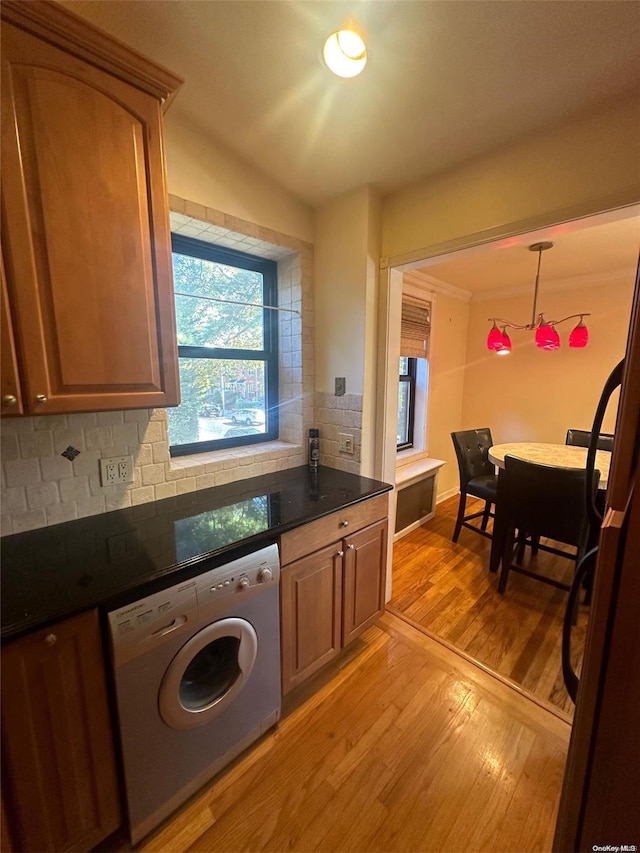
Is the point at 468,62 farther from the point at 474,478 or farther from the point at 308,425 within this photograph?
the point at 474,478

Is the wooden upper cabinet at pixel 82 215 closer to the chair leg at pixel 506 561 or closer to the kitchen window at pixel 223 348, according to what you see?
the kitchen window at pixel 223 348

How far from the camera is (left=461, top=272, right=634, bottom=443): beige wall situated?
3.23 meters

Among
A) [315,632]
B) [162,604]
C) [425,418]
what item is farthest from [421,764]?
[425,418]

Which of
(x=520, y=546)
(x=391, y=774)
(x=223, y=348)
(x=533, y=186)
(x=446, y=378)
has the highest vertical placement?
(x=533, y=186)

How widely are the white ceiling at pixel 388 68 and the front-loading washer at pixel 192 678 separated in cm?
171

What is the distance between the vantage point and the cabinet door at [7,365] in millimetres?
937

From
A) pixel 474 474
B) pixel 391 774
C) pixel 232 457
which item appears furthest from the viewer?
pixel 474 474

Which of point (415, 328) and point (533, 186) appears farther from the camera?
point (415, 328)

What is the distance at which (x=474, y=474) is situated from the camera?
3105 millimetres

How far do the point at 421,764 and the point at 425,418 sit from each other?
9.13ft

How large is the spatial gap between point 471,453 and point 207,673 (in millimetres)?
2666

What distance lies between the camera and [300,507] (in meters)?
1.51

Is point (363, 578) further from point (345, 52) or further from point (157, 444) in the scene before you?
point (345, 52)

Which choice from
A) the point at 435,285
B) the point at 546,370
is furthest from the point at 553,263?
the point at 546,370
